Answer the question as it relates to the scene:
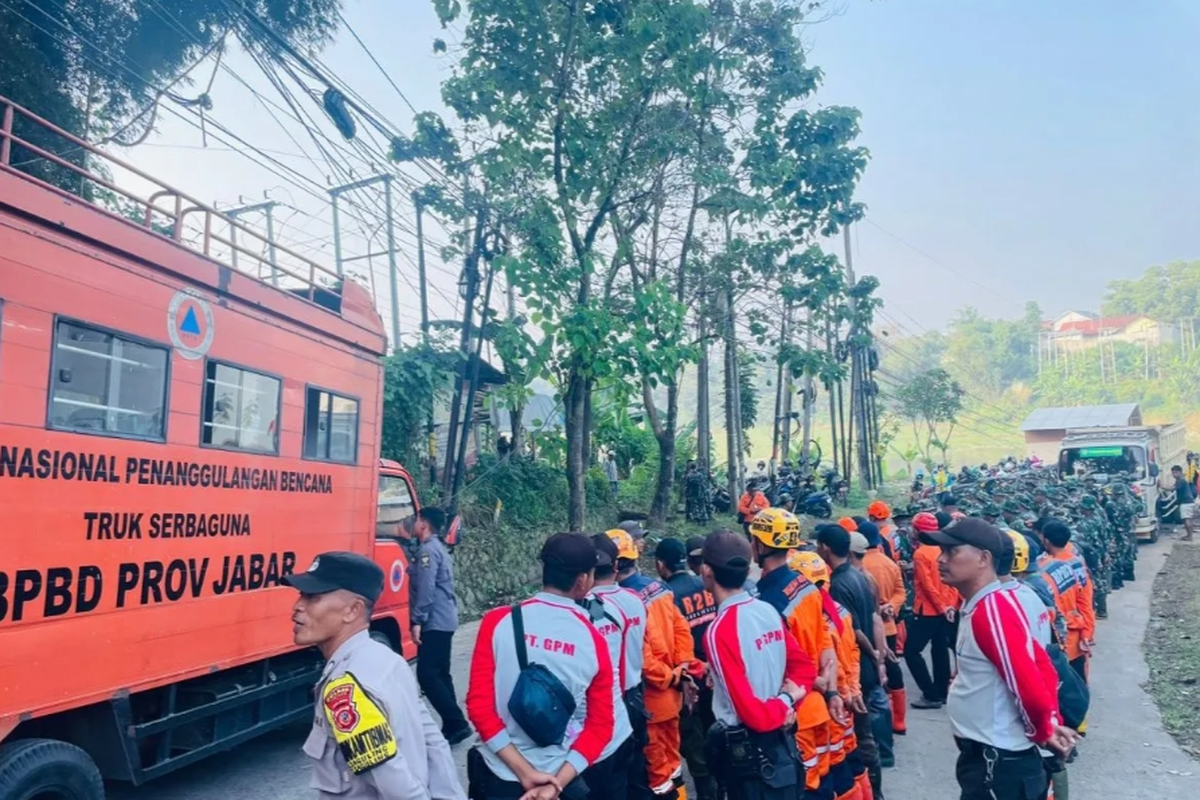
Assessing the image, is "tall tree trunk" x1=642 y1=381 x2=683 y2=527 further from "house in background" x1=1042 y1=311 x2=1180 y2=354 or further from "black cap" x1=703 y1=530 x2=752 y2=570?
"house in background" x1=1042 y1=311 x2=1180 y2=354

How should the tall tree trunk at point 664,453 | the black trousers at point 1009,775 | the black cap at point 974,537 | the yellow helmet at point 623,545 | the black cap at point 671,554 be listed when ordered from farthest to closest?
the tall tree trunk at point 664,453
the black cap at point 671,554
the yellow helmet at point 623,545
the black cap at point 974,537
the black trousers at point 1009,775

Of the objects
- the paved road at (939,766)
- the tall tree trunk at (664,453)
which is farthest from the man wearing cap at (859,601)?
the tall tree trunk at (664,453)

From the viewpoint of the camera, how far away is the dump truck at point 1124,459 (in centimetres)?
1766

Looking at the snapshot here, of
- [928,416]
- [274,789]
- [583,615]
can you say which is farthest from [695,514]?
[928,416]

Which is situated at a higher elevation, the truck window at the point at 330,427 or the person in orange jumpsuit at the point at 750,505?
the truck window at the point at 330,427

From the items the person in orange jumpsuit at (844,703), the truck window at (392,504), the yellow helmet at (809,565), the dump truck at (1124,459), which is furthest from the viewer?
the dump truck at (1124,459)

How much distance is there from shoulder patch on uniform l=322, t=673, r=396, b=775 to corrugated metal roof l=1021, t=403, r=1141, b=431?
30.9 meters

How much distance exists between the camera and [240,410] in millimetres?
4848

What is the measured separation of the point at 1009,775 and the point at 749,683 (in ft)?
3.58

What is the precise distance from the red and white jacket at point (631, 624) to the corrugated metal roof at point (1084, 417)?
28.9 metres

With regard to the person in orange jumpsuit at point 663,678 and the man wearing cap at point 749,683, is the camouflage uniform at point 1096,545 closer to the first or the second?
the person in orange jumpsuit at point 663,678

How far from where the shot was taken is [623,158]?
10133mm

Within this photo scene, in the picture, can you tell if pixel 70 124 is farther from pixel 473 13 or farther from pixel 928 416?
pixel 928 416

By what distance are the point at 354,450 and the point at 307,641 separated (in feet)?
13.3
